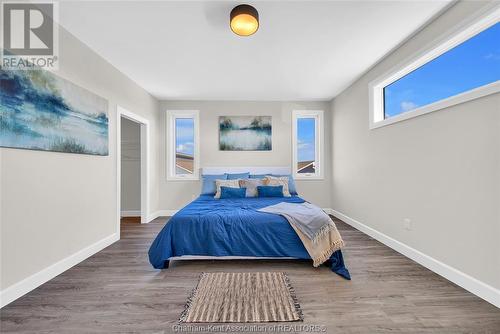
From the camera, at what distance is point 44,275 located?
2246 millimetres

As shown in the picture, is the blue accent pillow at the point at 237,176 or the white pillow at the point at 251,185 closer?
the white pillow at the point at 251,185

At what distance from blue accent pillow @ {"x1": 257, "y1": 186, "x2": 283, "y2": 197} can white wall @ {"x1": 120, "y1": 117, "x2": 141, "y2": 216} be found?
9.20 ft

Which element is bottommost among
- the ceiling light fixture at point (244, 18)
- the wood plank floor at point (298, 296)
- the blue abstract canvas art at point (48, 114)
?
the wood plank floor at point (298, 296)

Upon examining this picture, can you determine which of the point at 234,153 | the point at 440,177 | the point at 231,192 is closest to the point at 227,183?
the point at 231,192

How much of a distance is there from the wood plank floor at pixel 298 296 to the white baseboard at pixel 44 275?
0.06 meters

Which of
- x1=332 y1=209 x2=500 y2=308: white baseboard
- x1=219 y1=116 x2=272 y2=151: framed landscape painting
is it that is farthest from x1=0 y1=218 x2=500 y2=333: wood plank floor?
x1=219 y1=116 x2=272 y2=151: framed landscape painting

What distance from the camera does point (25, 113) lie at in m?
2.10

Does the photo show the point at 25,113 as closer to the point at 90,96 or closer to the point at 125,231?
the point at 90,96

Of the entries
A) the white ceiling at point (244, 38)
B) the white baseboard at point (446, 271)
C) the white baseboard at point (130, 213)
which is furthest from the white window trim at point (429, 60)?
the white baseboard at point (130, 213)

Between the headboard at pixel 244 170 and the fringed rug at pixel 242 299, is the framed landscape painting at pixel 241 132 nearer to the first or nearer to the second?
the headboard at pixel 244 170

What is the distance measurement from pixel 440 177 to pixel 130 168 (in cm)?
532

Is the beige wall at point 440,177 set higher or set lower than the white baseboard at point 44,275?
higher

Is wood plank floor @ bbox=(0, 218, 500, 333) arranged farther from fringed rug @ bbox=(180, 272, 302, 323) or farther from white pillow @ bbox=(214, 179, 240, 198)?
white pillow @ bbox=(214, 179, 240, 198)

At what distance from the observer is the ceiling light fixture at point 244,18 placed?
2.15 meters
